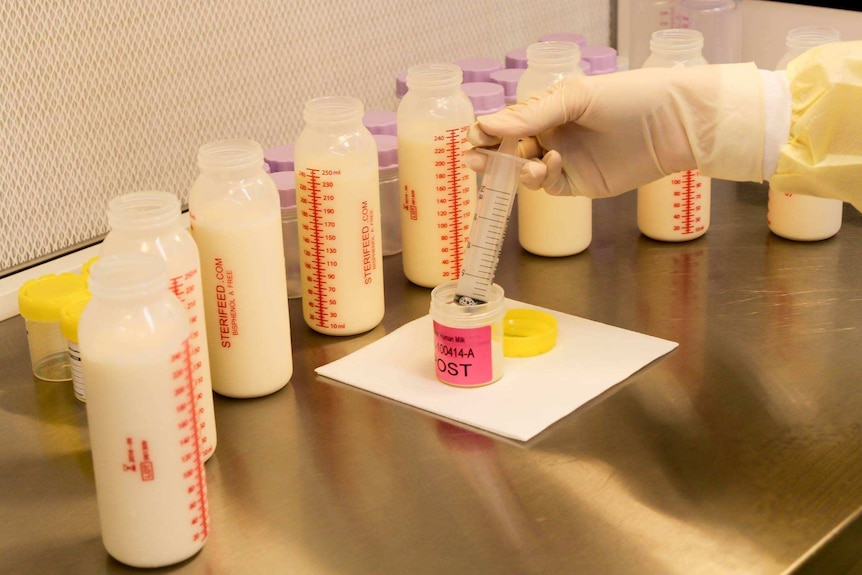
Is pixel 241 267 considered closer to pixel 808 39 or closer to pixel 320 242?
pixel 320 242

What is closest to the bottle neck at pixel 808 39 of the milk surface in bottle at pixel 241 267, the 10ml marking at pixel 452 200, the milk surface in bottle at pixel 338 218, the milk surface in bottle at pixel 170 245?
the 10ml marking at pixel 452 200

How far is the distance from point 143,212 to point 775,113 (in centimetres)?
70

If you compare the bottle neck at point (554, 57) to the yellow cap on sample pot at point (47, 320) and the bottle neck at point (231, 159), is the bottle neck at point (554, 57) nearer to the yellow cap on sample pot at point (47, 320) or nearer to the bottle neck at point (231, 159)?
the bottle neck at point (231, 159)

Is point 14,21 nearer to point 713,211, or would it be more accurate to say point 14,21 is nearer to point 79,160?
point 79,160

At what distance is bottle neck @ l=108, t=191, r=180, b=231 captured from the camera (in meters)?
0.95

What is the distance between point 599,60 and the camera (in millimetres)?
1701

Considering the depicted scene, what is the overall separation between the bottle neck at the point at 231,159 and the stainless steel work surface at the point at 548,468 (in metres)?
0.20

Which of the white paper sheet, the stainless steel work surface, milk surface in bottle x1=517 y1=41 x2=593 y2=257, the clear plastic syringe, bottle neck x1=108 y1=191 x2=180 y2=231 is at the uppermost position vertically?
bottle neck x1=108 y1=191 x2=180 y2=231

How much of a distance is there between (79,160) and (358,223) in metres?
0.40

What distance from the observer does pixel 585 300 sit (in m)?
1.40

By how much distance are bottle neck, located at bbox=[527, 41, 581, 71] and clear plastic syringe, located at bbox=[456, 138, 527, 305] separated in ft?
0.83

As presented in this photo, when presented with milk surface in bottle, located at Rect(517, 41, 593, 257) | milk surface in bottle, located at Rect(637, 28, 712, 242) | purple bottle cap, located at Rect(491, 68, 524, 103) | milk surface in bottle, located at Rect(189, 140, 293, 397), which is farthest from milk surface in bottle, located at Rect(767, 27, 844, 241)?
milk surface in bottle, located at Rect(189, 140, 293, 397)

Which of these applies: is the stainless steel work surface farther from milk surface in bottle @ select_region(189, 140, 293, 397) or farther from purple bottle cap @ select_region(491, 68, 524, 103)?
purple bottle cap @ select_region(491, 68, 524, 103)

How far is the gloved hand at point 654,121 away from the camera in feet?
4.00
